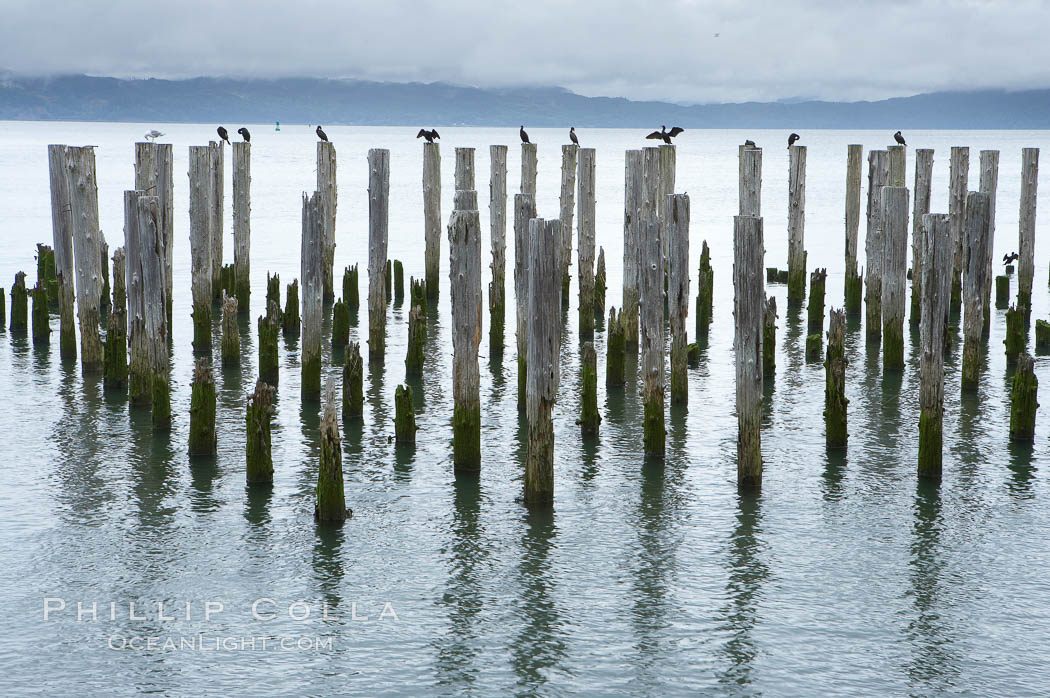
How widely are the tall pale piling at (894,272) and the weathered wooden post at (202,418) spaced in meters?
8.06

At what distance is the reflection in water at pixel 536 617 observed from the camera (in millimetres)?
7508

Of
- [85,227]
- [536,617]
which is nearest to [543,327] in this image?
[536,617]

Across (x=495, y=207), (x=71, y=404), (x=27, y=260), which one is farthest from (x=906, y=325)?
(x=27, y=260)

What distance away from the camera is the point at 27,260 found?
28.1m

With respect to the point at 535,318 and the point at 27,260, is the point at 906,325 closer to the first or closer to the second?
the point at 535,318

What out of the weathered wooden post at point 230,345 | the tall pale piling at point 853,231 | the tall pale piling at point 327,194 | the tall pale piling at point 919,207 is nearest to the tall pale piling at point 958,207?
the tall pale piling at point 919,207

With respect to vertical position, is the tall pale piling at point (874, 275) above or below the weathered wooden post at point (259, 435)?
above

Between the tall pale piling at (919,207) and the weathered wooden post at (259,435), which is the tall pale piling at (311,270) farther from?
the tall pale piling at (919,207)

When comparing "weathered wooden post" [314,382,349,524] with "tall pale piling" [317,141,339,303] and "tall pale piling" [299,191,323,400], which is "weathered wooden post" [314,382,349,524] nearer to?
"tall pale piling" [299,191,323,400]

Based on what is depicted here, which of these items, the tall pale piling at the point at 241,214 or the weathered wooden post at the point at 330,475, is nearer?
the weathered wooden post at the point at 330,475

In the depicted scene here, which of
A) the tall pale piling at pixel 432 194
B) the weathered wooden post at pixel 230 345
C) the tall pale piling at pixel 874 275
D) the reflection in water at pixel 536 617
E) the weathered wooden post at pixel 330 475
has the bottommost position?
the reflection in water at pixel 536 617

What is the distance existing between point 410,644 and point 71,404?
23.8ft

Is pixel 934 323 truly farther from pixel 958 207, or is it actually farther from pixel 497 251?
pixel 497 251

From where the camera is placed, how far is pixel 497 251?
57.8ft
